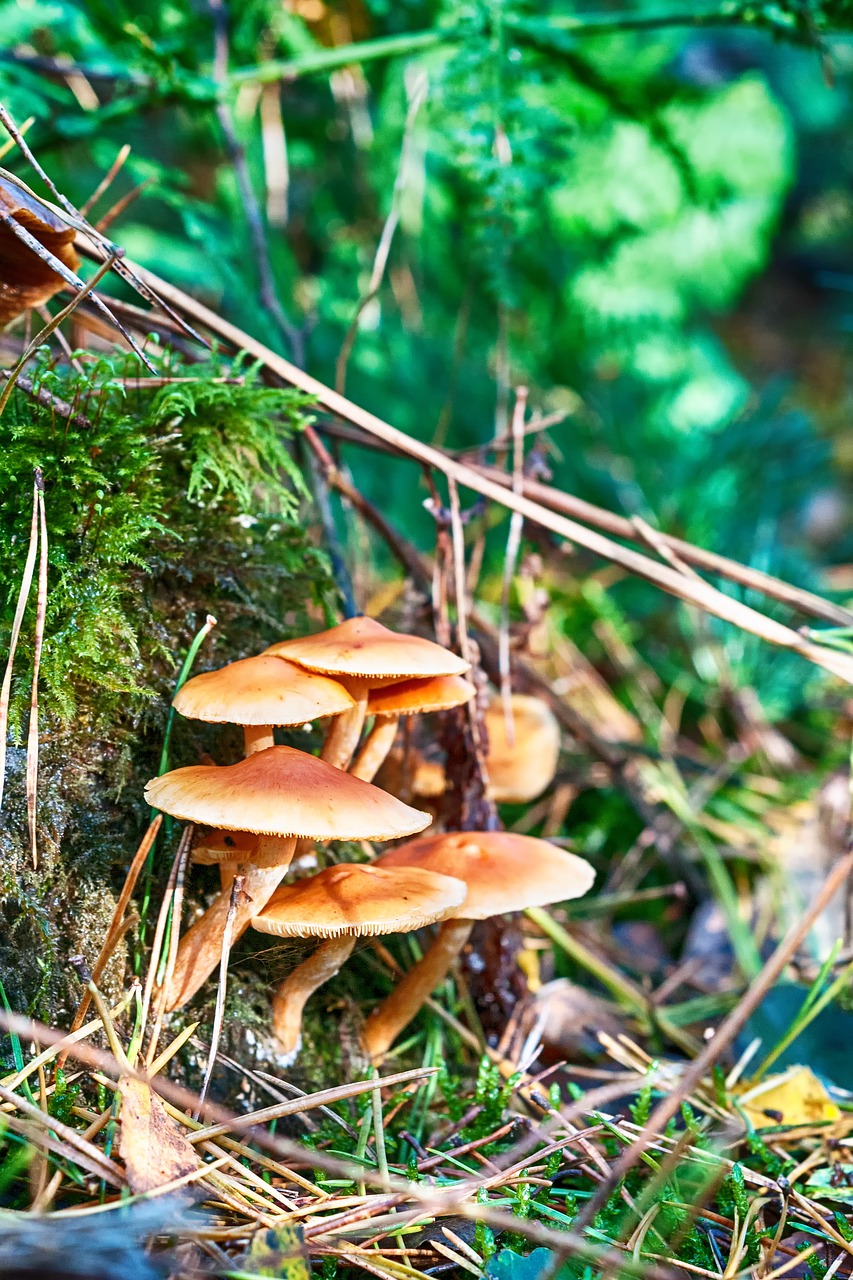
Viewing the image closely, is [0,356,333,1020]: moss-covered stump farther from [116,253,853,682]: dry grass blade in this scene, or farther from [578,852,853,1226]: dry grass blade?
[578,852,853,1226]: dry grass blade

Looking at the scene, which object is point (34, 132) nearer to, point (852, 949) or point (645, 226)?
point (645, 226)

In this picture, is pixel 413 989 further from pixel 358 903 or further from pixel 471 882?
pixel 358 903

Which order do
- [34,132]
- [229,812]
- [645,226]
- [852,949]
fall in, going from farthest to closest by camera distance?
[645,226], [34,132], [852,949], [229,812]

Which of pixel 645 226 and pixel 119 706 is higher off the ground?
pixel 645 226

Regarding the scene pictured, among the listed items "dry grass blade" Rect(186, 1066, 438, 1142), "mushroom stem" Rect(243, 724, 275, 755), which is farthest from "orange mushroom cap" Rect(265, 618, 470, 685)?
"dry grass blade" Rect(186, 1066, 438, 1142)

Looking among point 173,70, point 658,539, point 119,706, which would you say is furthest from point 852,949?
point 173,70

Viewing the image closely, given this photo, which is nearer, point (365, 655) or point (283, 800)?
point (283, 800)

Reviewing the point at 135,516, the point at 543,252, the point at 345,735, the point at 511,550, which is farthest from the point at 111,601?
the point at 543,252
